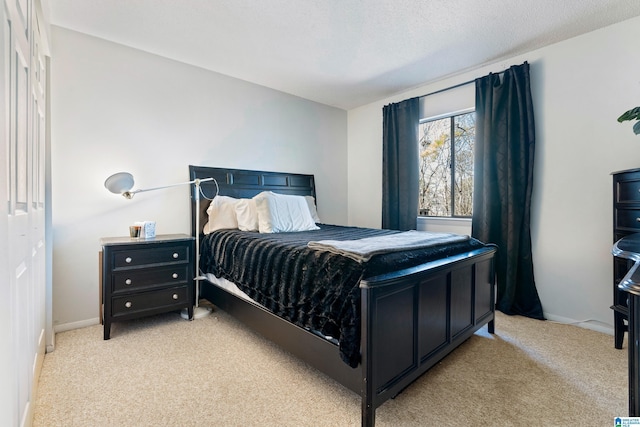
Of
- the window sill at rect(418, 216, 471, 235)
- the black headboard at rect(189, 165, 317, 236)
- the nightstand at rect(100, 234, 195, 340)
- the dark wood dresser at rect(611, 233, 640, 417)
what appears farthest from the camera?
the window sill at rect(418, 216, 471, 235)

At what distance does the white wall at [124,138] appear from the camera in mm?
2555

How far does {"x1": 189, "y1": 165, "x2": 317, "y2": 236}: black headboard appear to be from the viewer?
3.27 m

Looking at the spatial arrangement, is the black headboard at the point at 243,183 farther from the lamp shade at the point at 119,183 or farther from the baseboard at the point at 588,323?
the baseboard at the point at 588,323

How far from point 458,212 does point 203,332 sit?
122 inches

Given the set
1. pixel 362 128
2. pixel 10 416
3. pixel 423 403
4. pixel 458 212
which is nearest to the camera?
pixel 10 416

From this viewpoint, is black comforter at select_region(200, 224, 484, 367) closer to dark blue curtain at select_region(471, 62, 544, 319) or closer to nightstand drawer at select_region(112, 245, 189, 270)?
nightstand drawer at select_region(112, 245, 189, 270)

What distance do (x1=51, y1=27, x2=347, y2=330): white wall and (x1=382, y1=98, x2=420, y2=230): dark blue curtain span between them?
5.11 feet

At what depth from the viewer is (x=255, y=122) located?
3.72 m

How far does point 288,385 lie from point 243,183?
2411 millimetres

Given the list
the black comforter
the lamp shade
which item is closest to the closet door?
the lamp shade

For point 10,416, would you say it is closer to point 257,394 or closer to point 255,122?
point 257,394

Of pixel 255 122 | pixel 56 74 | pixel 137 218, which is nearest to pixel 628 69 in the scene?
pixel 255 122

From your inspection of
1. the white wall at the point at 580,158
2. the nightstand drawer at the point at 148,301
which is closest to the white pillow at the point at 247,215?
the nightstand drawer at the point at 148,301

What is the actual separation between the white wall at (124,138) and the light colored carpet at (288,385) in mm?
752
